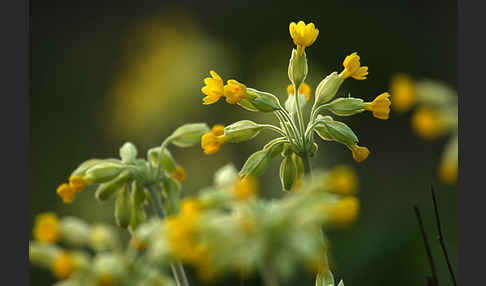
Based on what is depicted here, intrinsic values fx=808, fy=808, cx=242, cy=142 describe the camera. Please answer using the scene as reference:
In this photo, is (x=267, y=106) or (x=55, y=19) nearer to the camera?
(x=267, y=106)

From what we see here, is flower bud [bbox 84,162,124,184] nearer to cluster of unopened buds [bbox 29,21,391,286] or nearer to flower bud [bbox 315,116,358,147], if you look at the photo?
cluster of unopened buds [bbox 29,21,391,286]

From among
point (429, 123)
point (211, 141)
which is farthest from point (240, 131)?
point (429, 123)

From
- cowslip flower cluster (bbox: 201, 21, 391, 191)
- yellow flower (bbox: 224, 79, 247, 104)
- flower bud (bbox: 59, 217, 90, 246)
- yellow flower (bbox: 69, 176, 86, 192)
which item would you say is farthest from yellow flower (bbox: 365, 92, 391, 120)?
flower bud (bbox: 59, 217, 90, 246)

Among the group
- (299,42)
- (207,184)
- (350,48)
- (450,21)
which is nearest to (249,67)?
(350,48)

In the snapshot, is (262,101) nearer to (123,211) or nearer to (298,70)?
(298,70)

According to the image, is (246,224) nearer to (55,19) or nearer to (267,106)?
(267,106)

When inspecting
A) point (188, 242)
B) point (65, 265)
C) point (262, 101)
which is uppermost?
point (262, 101)
